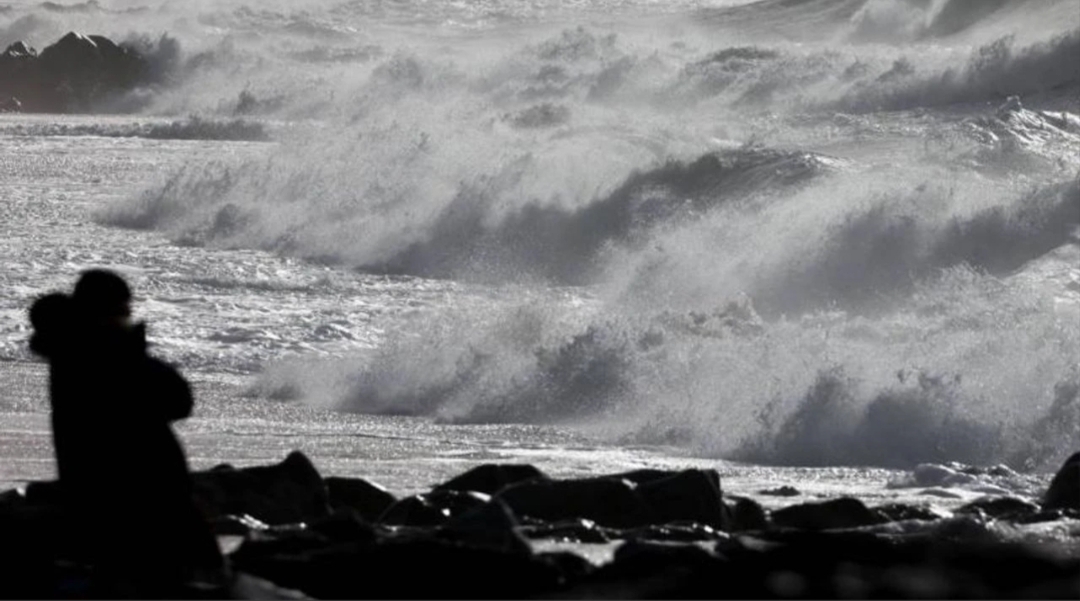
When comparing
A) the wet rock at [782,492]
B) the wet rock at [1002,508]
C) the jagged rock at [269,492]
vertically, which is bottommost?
the wet rock at [782,492]

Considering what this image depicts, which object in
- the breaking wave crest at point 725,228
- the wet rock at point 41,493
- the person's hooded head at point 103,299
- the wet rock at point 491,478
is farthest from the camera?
the breaking wave crest at point 725,228

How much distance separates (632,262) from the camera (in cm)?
2364

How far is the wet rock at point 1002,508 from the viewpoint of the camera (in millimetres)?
10773

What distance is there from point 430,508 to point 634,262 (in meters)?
13.8

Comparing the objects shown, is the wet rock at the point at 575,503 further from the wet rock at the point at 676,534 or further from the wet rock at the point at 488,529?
the wet rock at the point at 488,529

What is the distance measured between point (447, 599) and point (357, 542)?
0.85 metres

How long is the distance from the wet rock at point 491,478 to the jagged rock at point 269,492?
2.38 ft

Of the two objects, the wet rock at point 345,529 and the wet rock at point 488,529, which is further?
the wet rock at point 345,529

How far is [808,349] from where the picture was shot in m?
16.6

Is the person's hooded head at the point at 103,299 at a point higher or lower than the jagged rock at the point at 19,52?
lower

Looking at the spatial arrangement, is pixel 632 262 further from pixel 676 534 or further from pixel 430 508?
pixel 676 534

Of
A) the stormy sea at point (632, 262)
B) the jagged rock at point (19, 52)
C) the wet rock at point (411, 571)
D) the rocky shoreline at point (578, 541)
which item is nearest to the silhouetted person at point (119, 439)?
the rocky shoreline at point (578, 541)

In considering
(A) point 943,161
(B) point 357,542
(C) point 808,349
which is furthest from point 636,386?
(A) point 943,161

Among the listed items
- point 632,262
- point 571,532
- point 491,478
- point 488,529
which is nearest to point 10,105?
point 632,262
